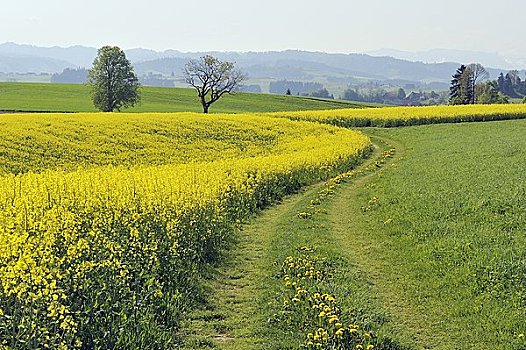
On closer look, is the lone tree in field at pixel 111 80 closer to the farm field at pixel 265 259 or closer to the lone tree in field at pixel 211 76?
the lone tree in field at pixel 211 76

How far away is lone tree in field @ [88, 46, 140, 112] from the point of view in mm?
72125

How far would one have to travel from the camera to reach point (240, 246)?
1585cm

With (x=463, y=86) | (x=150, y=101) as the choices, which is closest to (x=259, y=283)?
(x=150, y=101)

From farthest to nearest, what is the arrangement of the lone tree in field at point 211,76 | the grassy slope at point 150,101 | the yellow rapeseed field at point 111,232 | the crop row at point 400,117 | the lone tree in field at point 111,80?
the grassy slope at point 150,101, the lone tree in field at point 211,76, the lone tree in field at point 111,80, the crop row at point 400,117, the yellow rapeseed field at point 111,232

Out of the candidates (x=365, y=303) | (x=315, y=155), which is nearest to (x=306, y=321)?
(x=365, y=303)

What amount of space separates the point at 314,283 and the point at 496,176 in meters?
11.6

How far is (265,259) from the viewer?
14.5 metres

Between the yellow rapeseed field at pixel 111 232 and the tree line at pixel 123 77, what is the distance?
40004 millimetres

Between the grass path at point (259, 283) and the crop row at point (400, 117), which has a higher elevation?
the crop row at point (400, 117)

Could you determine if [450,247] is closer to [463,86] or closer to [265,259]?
[265,259]

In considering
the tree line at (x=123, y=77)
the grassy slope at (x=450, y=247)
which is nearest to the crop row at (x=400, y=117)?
the tree line at (x=123, y=77)

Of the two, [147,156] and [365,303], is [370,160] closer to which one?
[147,156]

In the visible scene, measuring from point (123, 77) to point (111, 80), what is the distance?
1.48 metres

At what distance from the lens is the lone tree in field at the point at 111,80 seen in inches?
2840
